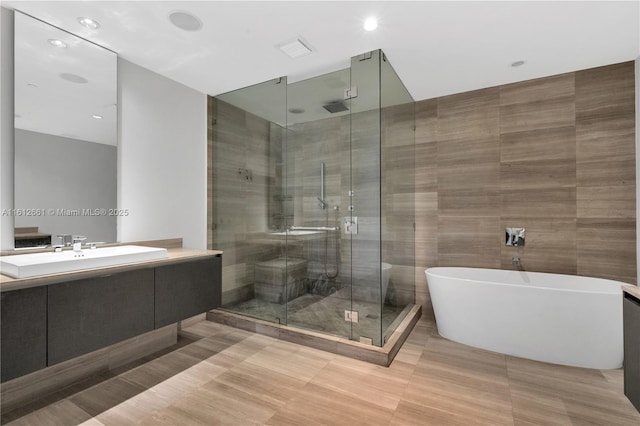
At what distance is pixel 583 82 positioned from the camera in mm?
2707

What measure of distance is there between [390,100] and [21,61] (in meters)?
2.71

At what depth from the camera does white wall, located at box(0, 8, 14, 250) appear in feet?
6.26

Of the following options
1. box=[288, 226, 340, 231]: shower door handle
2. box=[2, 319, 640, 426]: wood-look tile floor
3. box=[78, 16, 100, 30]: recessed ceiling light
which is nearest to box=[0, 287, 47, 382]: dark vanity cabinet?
box=[2, 319, 640, 426]: wood-look tile floor

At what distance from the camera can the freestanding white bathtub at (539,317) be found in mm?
2158

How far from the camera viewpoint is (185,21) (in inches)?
80.0

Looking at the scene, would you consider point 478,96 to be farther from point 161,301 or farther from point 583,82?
point 161,301

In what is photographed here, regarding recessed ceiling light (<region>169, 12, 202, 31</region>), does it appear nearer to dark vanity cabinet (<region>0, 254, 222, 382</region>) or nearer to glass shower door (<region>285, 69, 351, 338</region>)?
glass shower door (<region>285, 69, 351, 338</region>)

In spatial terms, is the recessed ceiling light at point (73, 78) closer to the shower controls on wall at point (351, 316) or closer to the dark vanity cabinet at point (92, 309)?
the dark vanity cabinet at point (92, 309)

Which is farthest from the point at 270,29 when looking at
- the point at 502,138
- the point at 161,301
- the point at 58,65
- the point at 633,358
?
the point at 633,358

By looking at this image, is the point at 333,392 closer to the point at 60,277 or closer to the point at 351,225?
the point at 351,225

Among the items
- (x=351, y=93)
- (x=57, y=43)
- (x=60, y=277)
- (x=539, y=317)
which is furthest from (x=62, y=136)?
(x=539, y=317)

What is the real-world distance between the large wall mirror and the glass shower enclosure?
1.11 metres

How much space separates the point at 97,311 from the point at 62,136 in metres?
1.37

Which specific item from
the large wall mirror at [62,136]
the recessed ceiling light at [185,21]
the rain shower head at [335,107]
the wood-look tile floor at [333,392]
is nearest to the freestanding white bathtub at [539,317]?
the wood-look tile floor at [333,392]
